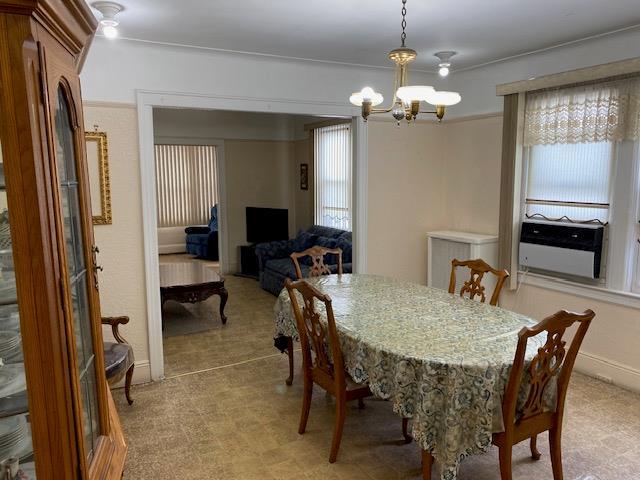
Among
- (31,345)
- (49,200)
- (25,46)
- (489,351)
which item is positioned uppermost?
(25,46)

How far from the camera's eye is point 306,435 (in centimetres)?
308

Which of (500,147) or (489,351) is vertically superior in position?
(500,147)

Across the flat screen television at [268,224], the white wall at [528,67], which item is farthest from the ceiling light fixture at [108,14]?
the flat screen television at [268,224]

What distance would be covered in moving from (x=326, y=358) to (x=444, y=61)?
2.79 m

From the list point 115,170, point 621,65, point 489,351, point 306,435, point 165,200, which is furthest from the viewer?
point 165,200

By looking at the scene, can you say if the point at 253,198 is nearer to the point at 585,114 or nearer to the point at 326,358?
the point at 585,114

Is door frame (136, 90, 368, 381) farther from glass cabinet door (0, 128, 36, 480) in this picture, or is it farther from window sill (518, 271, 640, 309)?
glass cabinet door (0, 128, 36, 480)

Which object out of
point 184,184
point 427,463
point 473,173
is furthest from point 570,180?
point 184,184

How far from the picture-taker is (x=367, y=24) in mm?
3266

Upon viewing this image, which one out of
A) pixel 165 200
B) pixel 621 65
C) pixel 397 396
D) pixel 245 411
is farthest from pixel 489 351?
pixel 165 200

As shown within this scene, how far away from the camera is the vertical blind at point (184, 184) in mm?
10188

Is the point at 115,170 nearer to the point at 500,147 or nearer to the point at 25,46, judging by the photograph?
the point at 25,46

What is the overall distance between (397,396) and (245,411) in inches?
57.9

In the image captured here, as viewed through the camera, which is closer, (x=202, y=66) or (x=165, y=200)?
(x=202, y=66)
